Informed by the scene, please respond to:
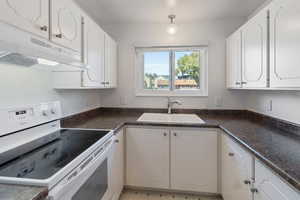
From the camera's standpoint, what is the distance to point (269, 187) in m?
0.95

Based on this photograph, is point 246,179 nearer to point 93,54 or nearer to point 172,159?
point 172,159

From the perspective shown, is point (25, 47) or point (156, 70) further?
point (156, 70)

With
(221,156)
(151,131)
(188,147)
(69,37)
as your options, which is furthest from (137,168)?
(69,37)

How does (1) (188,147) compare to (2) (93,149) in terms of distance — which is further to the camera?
(1) (188,147)

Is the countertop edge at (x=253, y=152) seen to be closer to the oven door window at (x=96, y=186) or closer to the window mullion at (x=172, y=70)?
the oven door window at (x=96, y=186)

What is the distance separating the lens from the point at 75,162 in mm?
914

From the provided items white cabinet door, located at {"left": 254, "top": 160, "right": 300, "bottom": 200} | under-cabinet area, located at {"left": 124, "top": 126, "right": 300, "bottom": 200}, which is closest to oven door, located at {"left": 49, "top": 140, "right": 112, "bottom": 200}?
under-cabinet area, located at {"left": 124, "top": 126, "right": 300, "bottom": 200}

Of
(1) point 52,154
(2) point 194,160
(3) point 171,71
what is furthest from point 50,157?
(3) point 171,71

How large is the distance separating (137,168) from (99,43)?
146cm

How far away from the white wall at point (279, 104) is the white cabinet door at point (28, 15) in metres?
1.99

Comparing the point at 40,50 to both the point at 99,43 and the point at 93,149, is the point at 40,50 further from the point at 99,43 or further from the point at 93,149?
the point at 99,43

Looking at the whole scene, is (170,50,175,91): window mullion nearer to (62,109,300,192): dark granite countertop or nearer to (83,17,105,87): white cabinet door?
(62,109,300,192): dark granite countertop

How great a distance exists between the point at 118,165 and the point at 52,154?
0.89m

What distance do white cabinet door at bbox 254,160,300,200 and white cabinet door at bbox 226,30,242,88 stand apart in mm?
1136
